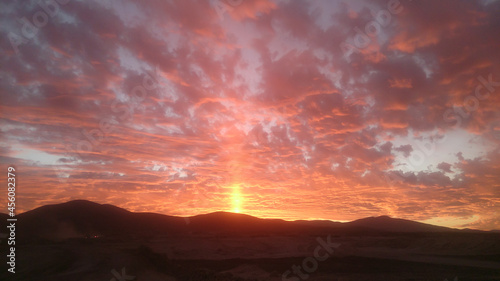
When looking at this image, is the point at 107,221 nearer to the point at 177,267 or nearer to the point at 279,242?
the point at 279,242

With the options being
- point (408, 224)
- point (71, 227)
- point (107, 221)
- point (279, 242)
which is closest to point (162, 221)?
point (107, 221)

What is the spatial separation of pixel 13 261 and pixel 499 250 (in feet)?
180

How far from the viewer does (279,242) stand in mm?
45438

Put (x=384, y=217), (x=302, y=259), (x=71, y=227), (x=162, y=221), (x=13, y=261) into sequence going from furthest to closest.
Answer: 1. (x=384, y=217)
2. (x=162, y=221)
3. (x=71, y=227)
4. (x=302, y=259)
5. (x=13, y=261)

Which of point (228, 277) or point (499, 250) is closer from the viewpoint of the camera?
point (228, 277)

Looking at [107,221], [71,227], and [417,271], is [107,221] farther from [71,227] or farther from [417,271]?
[417,271]

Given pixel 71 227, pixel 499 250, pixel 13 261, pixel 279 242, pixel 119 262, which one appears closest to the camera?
pixel 13 261

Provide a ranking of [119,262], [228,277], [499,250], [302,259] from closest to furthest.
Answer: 1. [228,277]
2. [119,262]
3. [302,259]
4. [499,250]

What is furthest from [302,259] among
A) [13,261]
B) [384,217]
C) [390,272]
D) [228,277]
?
[384,217]

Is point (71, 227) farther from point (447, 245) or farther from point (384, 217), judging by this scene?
point (384, 217)

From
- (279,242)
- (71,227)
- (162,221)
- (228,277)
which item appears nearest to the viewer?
(228,277)

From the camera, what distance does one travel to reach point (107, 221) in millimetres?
90688

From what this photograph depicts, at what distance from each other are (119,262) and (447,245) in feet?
145

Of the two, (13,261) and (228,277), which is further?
(13,261)
